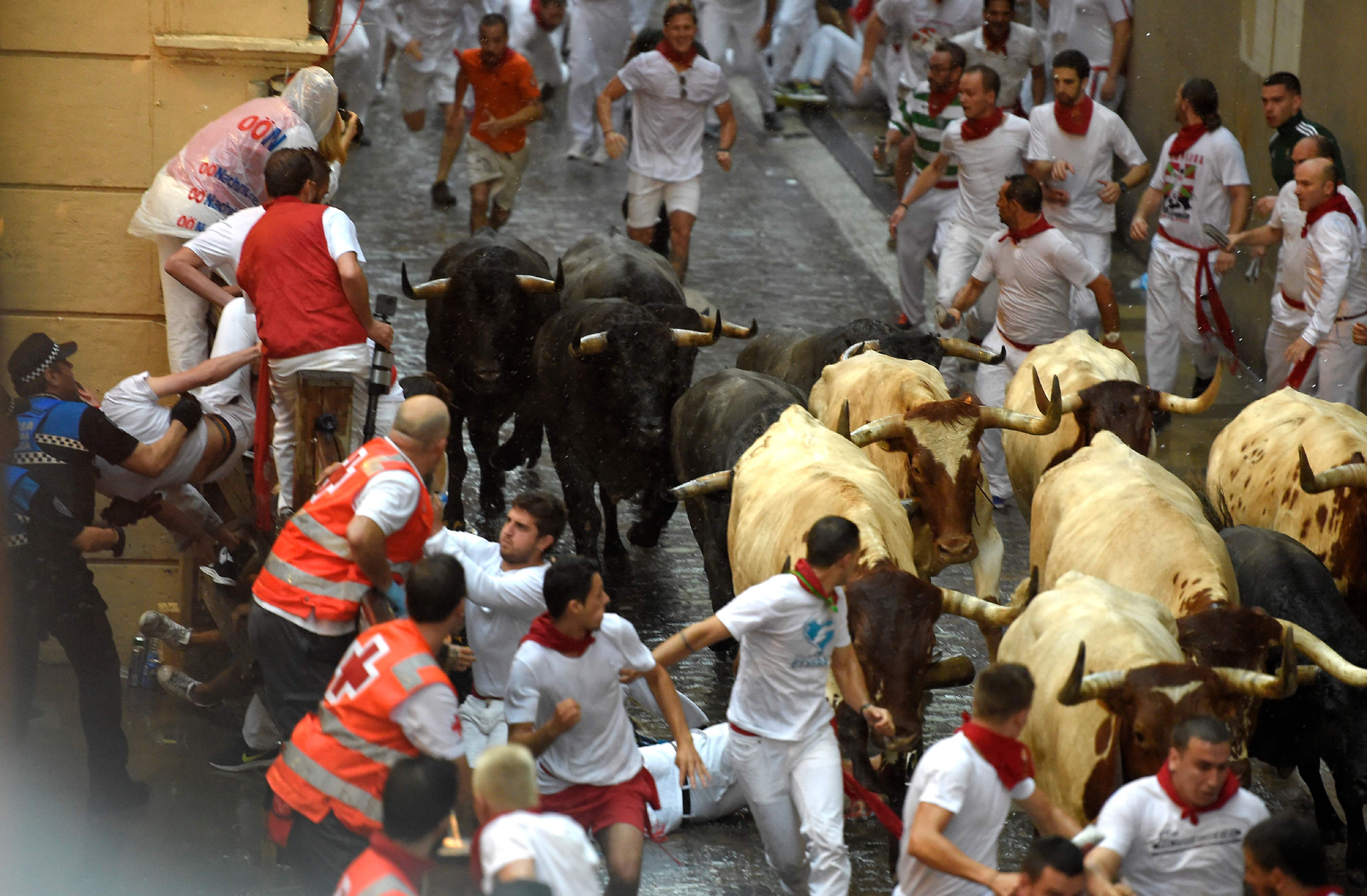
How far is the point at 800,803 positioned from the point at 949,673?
3.13 ft

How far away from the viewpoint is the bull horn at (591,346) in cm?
929

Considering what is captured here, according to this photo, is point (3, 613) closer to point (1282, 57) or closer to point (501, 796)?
point (501, 796)

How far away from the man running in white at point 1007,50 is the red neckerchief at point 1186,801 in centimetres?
1031

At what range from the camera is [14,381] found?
699 cm

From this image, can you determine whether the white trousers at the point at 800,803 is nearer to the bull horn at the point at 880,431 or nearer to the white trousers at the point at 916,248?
the bull horn at the point at 880,431

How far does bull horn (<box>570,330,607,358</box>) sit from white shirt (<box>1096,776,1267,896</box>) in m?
4.82

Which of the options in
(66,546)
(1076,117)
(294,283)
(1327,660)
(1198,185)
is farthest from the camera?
(1076,117)

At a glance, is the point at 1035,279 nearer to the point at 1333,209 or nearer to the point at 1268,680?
the point at 1333,209

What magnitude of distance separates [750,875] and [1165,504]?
2509mm

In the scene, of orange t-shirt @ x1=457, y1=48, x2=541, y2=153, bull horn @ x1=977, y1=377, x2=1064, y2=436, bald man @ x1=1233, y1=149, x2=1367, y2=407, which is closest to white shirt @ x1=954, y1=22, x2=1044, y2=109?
orange t-shirt @ x1=457, y1=48, x2=541, y2=153

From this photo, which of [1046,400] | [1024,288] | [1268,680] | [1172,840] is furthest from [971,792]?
[1024,288]

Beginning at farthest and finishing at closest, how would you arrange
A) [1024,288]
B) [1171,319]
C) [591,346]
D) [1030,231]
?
[1171,319] → [1024,288] → [1030,231] → [591,346]

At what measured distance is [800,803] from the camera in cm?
603

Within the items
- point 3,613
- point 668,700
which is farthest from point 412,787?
point 3,613
